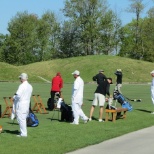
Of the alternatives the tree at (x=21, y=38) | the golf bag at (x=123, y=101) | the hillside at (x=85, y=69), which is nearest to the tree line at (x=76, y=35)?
the tree at (x=21, y=38)

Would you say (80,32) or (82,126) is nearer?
(82,126)

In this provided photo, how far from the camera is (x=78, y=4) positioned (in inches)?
3831

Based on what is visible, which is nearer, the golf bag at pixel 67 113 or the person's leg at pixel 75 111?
the person's leg at pixel 75 111

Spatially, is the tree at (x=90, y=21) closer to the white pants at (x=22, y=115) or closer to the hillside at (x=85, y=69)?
the hillside at (x=85, y=69)

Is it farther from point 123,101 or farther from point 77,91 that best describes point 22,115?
point 123,101

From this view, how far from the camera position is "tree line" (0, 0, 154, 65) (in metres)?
97.6

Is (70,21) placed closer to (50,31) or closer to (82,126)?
(50,31)

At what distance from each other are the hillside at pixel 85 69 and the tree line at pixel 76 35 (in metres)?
18.3

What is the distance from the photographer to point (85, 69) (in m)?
75.3

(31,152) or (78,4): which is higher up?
(78,4)

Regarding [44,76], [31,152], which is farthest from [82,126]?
[44,76]

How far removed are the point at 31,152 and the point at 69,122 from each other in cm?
638

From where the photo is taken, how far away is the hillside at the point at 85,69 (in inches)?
2803

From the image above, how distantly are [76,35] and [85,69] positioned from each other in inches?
1054
